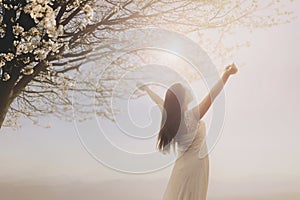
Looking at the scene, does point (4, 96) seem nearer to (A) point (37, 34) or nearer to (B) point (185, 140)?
(A) point (37, 34)

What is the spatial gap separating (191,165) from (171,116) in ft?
1.16

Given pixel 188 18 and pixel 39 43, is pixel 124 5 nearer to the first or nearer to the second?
pixel 188 18

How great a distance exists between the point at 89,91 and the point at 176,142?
2.84m

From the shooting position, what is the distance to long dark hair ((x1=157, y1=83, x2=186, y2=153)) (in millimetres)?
2578

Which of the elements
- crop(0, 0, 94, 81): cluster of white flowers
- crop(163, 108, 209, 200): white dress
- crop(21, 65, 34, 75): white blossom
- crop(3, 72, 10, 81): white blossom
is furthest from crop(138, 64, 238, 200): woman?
crop(3, 72, 10, 81): white blossom

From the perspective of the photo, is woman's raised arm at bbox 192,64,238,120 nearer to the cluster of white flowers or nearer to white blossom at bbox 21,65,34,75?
the cluster of white flowers

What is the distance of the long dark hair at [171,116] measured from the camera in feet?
8.46

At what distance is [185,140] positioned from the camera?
2686 millimetres

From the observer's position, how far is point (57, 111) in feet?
18.7

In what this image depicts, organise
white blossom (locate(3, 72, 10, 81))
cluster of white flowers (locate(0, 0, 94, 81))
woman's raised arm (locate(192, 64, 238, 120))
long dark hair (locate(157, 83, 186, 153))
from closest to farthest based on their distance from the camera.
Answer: woman's raised arm (locate(192, 64, 238, 120)) < long dark hair (locate(157, 83, 186, 153)) < cluster of white flowers (locate(0, 0, 94, 81)) < white blossom (locate(3, 72, 10, 81))

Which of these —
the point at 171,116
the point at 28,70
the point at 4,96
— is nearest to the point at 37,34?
the point at 28,70

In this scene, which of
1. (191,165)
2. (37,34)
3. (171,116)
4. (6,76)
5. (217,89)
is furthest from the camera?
(6,76)

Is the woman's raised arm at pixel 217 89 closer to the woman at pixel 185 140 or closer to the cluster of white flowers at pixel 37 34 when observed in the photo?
the woman at pixel 185 140

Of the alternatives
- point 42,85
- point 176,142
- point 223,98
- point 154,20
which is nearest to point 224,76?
point 223,98
